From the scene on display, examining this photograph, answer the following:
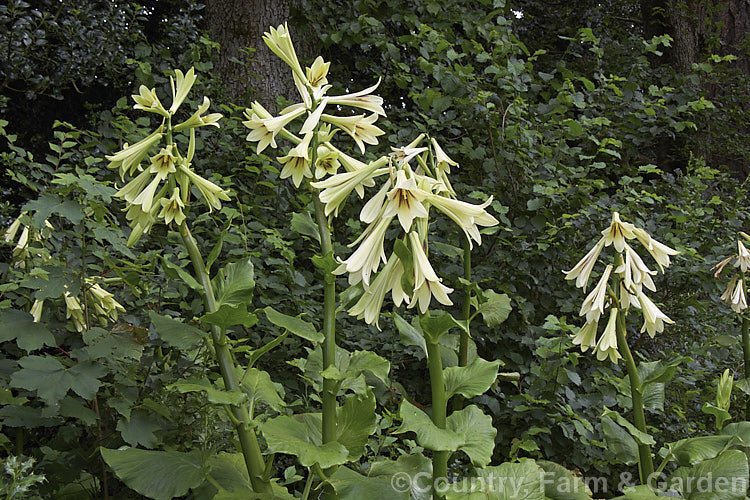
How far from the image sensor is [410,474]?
110cm

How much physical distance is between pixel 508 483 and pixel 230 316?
0.59 m

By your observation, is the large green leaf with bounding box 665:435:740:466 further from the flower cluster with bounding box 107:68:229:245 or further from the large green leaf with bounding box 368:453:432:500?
the flower cluster with bounding box 107:68:229:245

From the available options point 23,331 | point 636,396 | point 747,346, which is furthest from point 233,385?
point 747,346

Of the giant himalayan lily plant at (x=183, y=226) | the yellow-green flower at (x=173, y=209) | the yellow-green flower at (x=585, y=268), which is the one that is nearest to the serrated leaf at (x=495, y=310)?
the yellow-green flower at (x=585, y=268)

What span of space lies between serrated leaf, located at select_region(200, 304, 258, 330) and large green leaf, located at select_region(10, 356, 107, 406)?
1.64 feet

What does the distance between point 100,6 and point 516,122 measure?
260cm

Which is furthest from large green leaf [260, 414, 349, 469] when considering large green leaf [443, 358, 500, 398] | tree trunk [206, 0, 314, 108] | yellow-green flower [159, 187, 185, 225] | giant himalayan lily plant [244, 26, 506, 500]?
tree trunk [206, 0, 314, 108]

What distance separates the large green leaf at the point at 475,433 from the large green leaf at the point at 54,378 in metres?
0.83

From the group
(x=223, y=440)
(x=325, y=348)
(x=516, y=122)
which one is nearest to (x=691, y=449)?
(x=325, y=348)

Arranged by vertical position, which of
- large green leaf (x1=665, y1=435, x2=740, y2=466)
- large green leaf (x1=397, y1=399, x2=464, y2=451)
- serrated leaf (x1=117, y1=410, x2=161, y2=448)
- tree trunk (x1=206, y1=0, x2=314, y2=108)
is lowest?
large green leaf (x1=665, y1=435, x2=740, y2=466)

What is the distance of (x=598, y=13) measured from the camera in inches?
214

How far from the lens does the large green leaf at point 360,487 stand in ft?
3.19

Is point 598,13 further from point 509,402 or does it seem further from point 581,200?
point 509,402

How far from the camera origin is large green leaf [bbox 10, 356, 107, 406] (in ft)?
4.23
